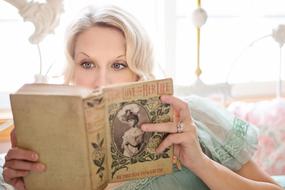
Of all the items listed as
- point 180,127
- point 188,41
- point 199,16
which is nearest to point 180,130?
point 180,127

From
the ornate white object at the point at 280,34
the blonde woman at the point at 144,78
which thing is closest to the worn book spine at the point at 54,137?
the blonde woman at the point at 144,78

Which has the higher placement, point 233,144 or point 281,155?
point 233,144

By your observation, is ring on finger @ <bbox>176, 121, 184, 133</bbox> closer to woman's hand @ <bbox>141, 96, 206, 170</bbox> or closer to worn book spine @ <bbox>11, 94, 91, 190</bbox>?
woman's hand @ <bbox>141, 96, 206, 170</bbox>

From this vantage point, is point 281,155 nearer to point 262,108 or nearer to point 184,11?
point 262,108

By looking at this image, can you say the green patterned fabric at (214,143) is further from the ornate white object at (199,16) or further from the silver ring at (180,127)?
the ornate white object at (199,16)

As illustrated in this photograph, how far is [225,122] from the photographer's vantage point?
4.44 feet

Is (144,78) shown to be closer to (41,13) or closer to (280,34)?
(41,13)

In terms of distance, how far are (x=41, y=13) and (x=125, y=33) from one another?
449 mm

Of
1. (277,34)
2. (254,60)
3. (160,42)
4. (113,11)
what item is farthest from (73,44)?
(254,60)

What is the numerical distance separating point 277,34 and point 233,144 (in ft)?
2.24

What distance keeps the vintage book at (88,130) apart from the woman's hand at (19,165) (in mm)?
12

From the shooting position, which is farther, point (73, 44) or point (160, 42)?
point (160, 42)

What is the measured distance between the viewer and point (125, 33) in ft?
4.12

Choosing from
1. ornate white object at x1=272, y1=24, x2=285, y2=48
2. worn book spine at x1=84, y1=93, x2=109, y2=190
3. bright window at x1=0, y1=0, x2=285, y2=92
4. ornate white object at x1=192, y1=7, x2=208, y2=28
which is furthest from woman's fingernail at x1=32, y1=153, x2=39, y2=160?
ornate white object at x1=272, y1=24, x2=285, y2=48
